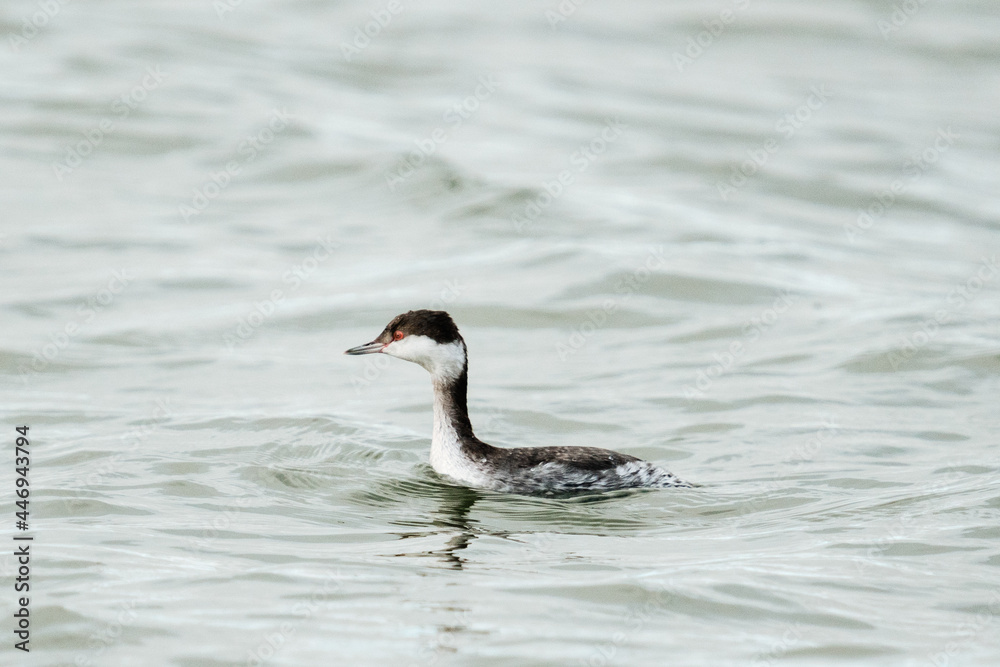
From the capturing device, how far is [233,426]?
11406 mm

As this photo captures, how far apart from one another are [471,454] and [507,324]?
5057mm

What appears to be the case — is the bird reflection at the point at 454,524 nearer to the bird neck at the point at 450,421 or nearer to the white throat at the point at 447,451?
the white throat at the point at 447,451

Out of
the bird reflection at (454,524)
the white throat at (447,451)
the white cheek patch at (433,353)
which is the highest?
the white cheek patch at (433,353)

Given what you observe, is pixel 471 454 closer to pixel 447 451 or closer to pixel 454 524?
pixel 447 451

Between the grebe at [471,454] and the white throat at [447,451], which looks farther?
the white throat at [447,451]

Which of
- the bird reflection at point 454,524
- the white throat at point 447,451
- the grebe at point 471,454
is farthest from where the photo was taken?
the white throat at point 447,451

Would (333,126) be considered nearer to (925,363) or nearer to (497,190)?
(497,190)

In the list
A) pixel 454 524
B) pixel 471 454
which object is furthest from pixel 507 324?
pixel 454 524

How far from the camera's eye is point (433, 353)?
9914 millimetres

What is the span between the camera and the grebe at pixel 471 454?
9570 mm

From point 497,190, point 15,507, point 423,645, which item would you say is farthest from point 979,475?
point 497,190

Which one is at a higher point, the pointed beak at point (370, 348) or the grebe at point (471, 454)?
the pointed beak at point (370, 348)

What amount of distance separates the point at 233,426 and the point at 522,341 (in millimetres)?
3872

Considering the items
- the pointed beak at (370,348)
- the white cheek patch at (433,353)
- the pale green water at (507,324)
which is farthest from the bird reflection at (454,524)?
the pointed beak at (370,348)
